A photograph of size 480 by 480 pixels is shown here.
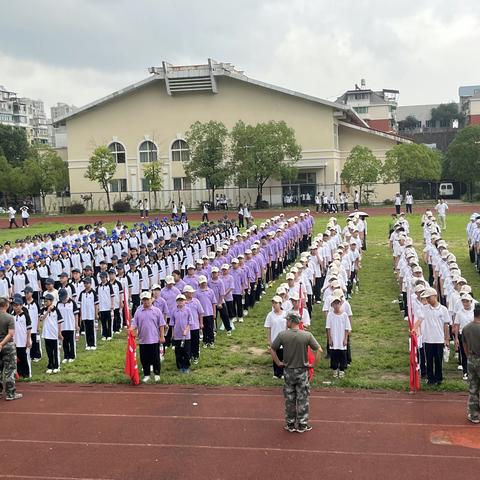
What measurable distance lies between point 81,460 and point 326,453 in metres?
2.74

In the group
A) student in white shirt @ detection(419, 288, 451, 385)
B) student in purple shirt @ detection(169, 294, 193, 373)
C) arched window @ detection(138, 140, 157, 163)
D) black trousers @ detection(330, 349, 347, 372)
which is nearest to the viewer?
student in white shirt @ detection(419, 288, 451, 385)

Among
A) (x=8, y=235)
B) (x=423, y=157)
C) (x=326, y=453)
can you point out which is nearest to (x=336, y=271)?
(x=326, y=453)

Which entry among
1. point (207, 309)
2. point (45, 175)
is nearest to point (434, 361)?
point (207, 309)

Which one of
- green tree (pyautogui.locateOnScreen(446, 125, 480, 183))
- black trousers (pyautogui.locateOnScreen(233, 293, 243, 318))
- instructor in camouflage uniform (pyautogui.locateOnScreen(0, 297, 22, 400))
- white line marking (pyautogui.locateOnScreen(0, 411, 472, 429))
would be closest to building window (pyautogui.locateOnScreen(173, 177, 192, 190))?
green tree (pyautogui.locateOnScreen(446, 125, 480, 183))

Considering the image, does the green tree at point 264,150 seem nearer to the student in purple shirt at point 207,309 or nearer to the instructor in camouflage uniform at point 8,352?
the student in purple shirt at point 207,309

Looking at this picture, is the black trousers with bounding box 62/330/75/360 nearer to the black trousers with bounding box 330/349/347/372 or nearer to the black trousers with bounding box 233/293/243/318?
the black trousers with bounding box 233/293/243/318

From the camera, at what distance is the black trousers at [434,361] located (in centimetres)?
913

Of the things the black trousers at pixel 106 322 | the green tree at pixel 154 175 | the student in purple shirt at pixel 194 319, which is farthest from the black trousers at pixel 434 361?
the green tree at pixel 154 175

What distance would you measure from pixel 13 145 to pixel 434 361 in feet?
197

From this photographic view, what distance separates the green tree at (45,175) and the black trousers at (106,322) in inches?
1540

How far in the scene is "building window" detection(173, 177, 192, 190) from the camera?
47.8m

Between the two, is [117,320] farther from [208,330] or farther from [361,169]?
[361,169]

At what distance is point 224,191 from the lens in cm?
4709

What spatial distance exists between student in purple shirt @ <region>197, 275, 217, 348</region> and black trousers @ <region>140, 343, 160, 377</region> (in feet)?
5.57
